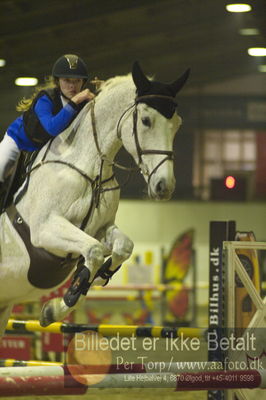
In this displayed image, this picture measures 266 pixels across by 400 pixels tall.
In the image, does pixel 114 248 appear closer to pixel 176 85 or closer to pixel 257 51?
pixel 176 85

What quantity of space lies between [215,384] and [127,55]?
5.79 metres

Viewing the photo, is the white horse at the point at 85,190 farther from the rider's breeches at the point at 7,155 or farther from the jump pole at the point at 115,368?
the jump pole at the point at 115,368

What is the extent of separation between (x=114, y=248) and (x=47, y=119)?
62cm

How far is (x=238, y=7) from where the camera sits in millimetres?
7777

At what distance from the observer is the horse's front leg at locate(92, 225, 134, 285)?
3.15 metres

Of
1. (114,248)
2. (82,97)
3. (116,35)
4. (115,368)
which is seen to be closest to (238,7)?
(116,35)

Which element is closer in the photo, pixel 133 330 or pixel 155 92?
pixel 155 92

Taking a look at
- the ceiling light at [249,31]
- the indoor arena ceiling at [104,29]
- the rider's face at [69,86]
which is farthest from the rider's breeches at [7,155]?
the ceiling light at [249,31]

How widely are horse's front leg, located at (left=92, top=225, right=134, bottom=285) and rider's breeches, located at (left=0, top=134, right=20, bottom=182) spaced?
0.52m

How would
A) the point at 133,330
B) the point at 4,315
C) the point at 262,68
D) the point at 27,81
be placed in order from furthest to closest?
the point at 262,68, the point at 27,81, the point at 133,330, the point at 4,315

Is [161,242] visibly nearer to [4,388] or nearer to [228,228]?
[228,228]

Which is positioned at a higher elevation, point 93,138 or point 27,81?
point 27,81

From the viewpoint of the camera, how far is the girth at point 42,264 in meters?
3.22

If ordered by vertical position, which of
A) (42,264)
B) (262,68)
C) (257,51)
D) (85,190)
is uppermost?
(262,68)
